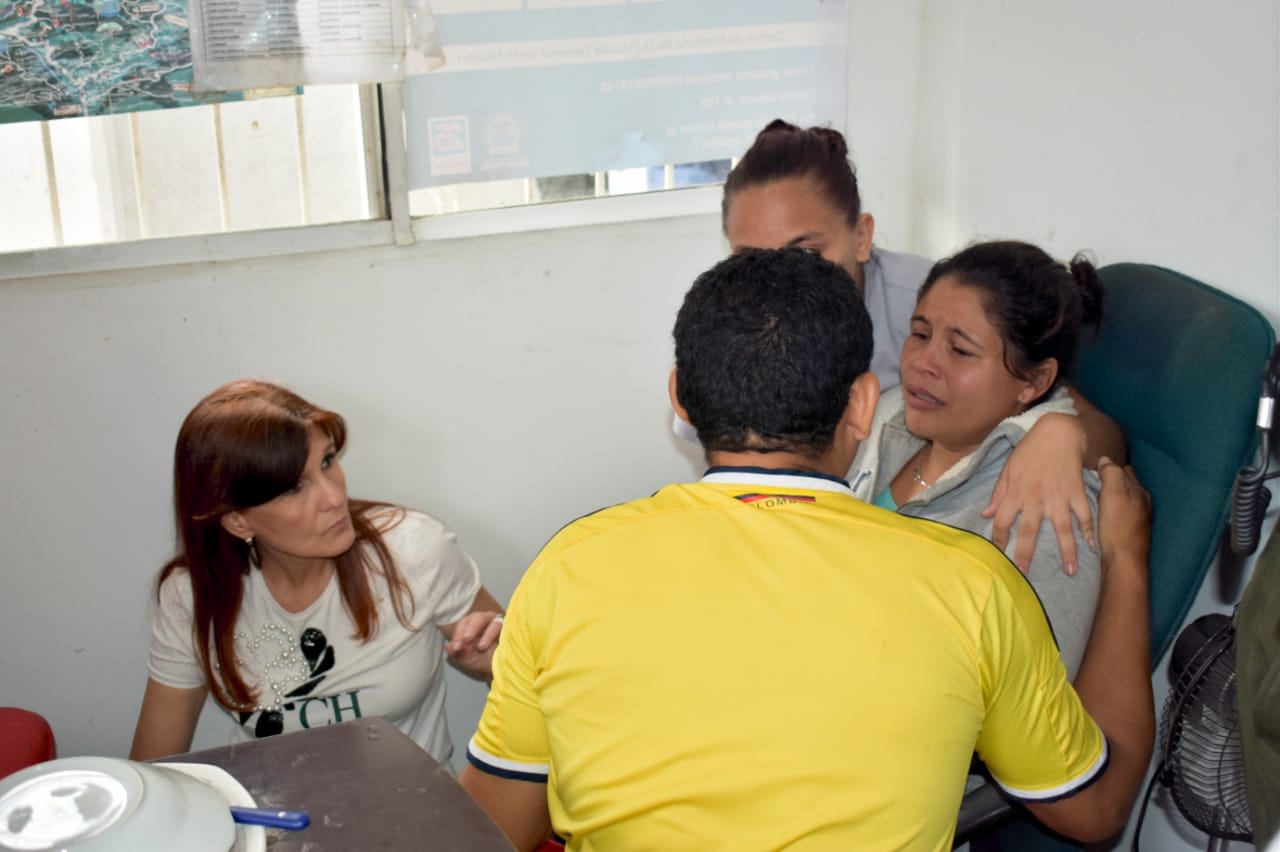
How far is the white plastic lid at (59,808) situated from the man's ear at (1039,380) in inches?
52.2

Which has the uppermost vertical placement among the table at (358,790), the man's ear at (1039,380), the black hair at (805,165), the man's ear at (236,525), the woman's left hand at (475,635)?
the black hair at (805,165)

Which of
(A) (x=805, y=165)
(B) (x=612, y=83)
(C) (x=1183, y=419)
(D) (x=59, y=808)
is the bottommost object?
(D) (x=59, y=808)

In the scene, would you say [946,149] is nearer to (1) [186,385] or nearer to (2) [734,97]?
(2) [734,97]

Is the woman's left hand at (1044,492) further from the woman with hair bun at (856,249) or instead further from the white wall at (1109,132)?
the white wall at (1109,132)

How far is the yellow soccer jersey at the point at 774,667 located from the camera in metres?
1.03

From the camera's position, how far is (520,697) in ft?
3.94

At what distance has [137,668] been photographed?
2.37 m

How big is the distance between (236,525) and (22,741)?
0.45m

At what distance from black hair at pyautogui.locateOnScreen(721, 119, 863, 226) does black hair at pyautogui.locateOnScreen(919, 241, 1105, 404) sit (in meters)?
0.32

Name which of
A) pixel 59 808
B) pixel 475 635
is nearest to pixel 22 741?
pixel 475 635

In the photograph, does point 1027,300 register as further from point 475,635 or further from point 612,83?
point 612,83

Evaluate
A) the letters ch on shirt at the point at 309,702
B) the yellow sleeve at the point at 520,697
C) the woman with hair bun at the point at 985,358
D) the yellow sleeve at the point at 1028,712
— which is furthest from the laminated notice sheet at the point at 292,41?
the yellow sleeve at the point at 1028,712

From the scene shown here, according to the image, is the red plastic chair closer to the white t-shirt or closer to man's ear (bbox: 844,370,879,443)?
the white t-shirt

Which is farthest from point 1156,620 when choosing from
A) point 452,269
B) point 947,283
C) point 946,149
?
point 452,269
